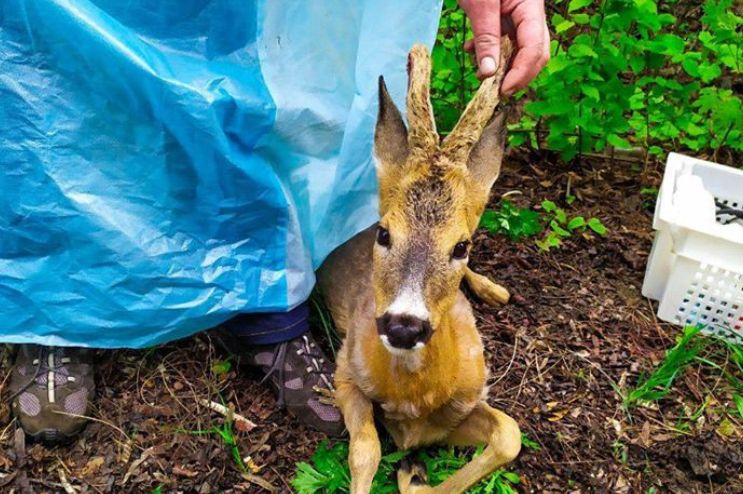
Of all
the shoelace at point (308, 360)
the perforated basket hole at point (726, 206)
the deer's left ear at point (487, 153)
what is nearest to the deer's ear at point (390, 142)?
the deer's left ear at point (487, 153)

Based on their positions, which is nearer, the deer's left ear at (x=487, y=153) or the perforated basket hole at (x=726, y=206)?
the deer's left ear at (x=487, y=153)

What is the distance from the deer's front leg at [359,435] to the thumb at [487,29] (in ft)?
3.33

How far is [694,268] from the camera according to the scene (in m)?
3.07

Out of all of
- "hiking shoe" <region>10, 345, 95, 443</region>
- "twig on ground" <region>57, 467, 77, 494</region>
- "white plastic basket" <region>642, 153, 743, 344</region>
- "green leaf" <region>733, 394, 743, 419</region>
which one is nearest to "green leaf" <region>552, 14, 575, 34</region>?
"white plastic basket" <region>642, 153, 743, 344</region>

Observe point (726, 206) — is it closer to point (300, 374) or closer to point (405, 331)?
point (300, 374)

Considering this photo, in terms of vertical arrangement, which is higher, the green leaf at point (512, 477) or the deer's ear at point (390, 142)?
the deer's ear at point (390, 142)

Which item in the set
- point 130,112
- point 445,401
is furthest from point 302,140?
point 445,401

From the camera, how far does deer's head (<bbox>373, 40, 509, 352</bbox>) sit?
196 centimetres

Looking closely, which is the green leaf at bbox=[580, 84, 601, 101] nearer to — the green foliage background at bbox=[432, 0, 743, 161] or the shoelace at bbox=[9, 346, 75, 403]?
the green foliage background at bbox=[432, 0, 743, 161]

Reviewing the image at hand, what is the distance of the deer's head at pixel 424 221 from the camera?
6.45 feet

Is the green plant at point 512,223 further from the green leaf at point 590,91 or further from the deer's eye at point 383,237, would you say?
the deer's eye at point 383,237

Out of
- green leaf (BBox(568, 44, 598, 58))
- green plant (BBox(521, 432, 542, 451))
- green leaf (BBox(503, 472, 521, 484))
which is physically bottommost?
green leaf (BBox(503, 472, 521, 484))

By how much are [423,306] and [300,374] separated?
91cm

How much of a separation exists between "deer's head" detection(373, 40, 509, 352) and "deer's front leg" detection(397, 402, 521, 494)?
0.50 m
